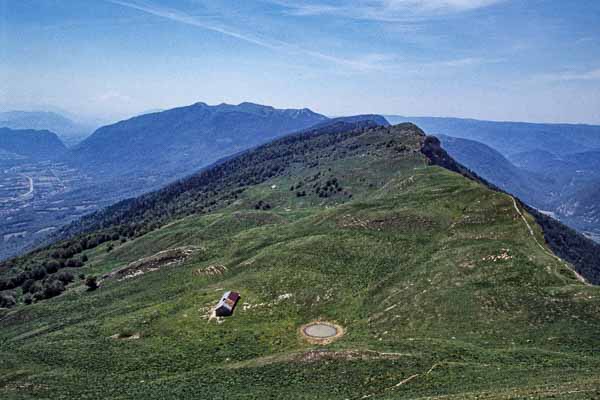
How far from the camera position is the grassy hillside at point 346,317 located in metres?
44.8

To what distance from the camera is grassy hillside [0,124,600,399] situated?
147ft

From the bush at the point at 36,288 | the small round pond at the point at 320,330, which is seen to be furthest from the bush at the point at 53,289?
the small round pond at the point at 320,330

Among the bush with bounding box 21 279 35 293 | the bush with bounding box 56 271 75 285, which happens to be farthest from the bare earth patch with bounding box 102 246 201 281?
the bush with bounding box 21 279 35 293

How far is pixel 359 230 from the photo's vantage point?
311 feet

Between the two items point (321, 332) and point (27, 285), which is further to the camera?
point (27, 285)

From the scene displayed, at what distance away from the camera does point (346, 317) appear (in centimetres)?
6506

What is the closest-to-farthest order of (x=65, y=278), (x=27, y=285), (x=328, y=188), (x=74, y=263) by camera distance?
(x=65, y=278)
(x=27, y=285)
(x=74, y=263)
(x=328, y=188)

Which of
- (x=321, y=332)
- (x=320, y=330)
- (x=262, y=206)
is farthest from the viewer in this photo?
(x=262, y=206)

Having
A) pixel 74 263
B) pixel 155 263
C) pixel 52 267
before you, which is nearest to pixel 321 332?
pixel 155 263

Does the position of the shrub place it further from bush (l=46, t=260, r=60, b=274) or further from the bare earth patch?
the bare earth patch

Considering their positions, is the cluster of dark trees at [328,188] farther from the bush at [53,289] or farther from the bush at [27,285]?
the bush at [27,285]

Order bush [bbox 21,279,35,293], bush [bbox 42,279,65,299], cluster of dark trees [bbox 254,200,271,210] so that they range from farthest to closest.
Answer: cluster of dark trees [bbox 254,200,271,210]
bush [bbox 21,279,35,293]
bush [bbox 42,279,65,299]

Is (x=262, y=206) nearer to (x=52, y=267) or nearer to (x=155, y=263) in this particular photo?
(x=155, y=263)

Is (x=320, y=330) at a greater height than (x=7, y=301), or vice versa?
(x=320, y=330)
